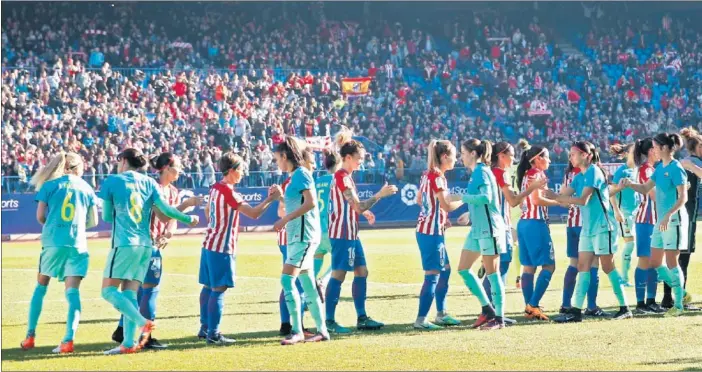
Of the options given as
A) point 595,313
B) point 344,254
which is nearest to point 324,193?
point 344,254

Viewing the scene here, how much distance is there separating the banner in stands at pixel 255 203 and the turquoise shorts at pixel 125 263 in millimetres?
20405

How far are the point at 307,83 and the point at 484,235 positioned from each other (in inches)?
1297

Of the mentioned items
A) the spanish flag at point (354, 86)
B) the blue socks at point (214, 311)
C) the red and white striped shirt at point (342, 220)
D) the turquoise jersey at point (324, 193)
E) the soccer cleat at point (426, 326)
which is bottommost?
the soccer cleat at point (426, 326)

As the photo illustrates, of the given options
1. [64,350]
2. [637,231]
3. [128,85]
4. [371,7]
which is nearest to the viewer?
[64,350]

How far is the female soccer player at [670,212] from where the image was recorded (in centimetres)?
1314

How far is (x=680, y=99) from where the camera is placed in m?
48.2

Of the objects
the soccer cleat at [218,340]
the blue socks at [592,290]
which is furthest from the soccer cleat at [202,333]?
the blue socks at [592,290]

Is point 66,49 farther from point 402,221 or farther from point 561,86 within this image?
point 561,86

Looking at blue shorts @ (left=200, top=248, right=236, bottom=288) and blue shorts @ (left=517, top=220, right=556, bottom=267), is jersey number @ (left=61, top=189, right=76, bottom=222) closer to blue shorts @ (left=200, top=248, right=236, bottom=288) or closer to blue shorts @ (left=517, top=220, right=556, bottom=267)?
blue shorts @ (left=200, top=248, right=236, bottom=288)

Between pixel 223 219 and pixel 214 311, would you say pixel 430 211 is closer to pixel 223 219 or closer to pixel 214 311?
pixel 223 219

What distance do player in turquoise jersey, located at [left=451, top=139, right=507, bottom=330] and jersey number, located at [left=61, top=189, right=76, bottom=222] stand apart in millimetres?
3878

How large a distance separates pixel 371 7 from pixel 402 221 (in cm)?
1660

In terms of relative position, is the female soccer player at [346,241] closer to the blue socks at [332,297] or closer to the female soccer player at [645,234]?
the blue socks at [332,297]

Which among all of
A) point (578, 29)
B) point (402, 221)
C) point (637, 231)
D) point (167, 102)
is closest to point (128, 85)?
point (167, 102)
